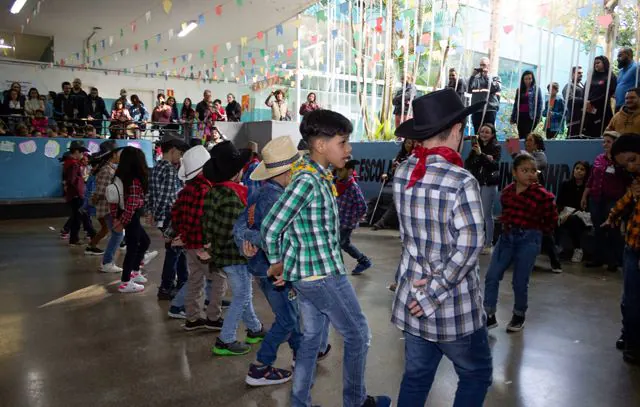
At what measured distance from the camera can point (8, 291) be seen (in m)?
5.01

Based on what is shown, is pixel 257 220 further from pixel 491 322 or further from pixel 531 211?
pixel 491 322

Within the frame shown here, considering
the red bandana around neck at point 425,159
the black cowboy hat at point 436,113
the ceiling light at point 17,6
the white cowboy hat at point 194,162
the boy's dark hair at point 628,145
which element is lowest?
the white cowboy hat at point 194,162

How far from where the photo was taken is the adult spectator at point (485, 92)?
857cm

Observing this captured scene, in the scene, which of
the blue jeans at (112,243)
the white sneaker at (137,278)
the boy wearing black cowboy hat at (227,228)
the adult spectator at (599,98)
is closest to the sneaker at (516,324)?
the boy wearing black cowboy hat at (227,228)

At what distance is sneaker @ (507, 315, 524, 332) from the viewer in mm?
3783

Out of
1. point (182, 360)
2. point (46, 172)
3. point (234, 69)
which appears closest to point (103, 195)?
point (182, 360)

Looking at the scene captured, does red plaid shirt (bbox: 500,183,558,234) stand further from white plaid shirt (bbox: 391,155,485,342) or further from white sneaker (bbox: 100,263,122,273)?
white sneaker (bbox: 100,263,122,273)

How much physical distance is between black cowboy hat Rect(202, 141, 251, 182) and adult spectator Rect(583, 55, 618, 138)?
584 centimetres

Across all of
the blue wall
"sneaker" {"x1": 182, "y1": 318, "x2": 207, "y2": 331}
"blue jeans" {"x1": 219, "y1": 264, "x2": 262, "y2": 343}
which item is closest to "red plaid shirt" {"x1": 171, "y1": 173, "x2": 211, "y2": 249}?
"blue jeans" {"x1": 219, "y1": 264, "x2": 262, "y2": 343}

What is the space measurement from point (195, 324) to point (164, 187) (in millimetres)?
1433

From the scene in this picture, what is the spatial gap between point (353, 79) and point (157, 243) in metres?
9.47

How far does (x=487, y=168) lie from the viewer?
21.3 ft

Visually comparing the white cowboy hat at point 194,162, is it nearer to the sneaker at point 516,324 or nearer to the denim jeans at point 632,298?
the sneaker at point 516,324

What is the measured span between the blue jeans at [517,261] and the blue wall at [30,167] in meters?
10.9
